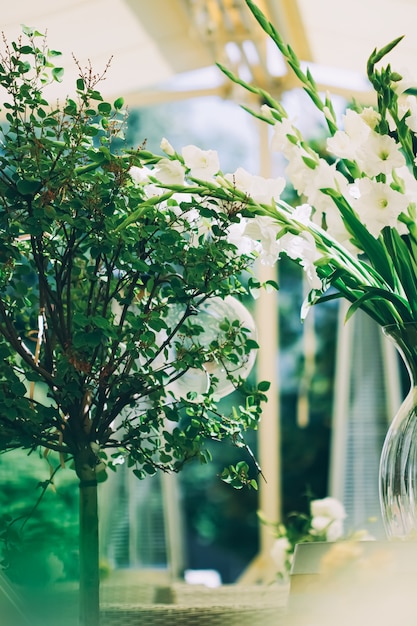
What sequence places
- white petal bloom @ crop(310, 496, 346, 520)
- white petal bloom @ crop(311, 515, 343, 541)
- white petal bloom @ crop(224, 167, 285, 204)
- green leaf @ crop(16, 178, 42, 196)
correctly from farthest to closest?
white petal bloom @ crop(310, 496, 346, 520)
white petal bloom @ crop(311, 515, 343, 541)
white petal bloom @ crop(224, 167, 285, 204)
green leaf @ crop(16, 178, 42, 196)

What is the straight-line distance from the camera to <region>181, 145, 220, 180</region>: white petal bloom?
0.84 meters

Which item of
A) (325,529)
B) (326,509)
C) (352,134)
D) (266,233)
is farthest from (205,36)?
(266,233)

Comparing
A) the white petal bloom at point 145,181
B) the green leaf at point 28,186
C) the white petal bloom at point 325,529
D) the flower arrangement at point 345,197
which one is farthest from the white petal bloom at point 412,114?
the white petal bloom at point 325,529

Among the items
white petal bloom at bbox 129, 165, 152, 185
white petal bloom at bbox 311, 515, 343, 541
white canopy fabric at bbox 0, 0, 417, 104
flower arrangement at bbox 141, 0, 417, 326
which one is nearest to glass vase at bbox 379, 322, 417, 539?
flower arrangement at bbox 141, 0, 417, 326

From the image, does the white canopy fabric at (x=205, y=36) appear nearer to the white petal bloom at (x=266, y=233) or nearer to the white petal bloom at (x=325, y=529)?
→ the white petal bloom at (x=325, y=529)

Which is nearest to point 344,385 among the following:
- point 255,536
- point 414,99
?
point 255,536

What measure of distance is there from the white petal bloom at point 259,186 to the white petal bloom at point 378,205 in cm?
8

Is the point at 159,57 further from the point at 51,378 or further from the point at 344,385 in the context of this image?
the point at 51,378

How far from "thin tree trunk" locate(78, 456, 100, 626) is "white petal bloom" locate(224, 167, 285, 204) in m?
0.30

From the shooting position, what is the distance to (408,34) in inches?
144

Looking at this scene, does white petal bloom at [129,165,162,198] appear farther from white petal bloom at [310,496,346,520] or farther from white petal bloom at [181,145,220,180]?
white petal bloom at [310,496,346,520]

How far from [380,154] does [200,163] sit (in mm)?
171

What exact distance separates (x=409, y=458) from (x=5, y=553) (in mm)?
360

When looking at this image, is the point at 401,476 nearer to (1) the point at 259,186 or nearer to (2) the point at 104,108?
(1) the point at 259,186
